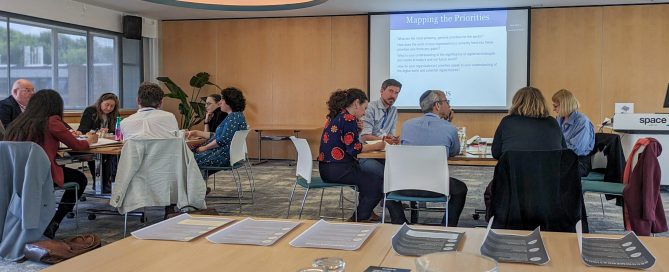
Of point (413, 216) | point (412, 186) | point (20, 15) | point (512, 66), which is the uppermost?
point (20, 15)

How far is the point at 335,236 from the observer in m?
1.63

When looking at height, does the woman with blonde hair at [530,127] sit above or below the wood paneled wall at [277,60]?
below

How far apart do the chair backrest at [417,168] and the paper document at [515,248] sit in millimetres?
2177

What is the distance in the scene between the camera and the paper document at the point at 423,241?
147 cm

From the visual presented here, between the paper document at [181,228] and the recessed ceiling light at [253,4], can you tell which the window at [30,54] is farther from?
the recessed ceiling light at [253,4]

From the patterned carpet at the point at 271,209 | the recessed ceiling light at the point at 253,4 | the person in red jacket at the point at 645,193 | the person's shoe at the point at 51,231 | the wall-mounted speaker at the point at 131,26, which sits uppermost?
the wall-mounted speaker at the point at 131,26

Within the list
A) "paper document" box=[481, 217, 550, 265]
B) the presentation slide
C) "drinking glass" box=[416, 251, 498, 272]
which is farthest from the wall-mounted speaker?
"drinking glass" box=[416, 251, 498, 272]

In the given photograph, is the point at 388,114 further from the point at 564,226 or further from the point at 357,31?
the point at 357,31

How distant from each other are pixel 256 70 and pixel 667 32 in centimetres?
643

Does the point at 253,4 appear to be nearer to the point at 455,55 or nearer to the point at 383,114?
the point at 383,114

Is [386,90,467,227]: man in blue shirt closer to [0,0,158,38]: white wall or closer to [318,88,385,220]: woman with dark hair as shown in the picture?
[318,88,385,220]: woman with dark hair

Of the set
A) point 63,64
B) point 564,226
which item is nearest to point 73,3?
point 63,64

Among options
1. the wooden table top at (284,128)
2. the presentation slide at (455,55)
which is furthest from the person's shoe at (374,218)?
the presentation slide at (455,55)

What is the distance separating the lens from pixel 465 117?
9391 millimetres
